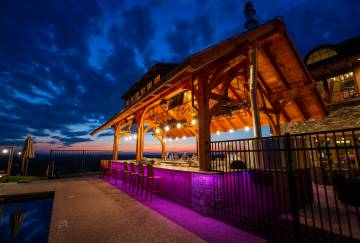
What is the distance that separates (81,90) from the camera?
42.4 m

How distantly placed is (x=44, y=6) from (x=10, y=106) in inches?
2414

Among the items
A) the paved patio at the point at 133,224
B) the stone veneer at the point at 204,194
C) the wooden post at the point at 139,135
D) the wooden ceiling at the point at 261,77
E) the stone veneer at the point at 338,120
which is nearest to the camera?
the paved patio at the point at 133,224

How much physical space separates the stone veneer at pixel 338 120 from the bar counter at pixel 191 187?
8021 mm

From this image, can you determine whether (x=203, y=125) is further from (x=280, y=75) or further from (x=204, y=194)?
(x=280, y=75)

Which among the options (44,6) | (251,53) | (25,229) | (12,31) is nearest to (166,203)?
(25,229)

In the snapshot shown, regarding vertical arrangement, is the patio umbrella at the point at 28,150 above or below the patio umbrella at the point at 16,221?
above

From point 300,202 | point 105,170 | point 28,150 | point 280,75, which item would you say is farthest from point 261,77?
point 28,150

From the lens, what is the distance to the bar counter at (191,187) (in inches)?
174

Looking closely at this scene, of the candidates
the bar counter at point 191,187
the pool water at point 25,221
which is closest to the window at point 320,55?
the bar counter at point 191,187

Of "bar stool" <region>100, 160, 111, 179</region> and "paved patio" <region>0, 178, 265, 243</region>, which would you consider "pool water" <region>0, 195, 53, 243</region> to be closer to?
"paved patio" <region>0, 178, 265, 243</region>

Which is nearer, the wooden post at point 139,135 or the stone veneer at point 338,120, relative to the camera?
the stone veneer at point 338,120

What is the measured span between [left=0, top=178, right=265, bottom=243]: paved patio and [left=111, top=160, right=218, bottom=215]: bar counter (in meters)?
0.28

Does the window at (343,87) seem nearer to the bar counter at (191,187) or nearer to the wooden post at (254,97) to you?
the wooden post at (254,97)

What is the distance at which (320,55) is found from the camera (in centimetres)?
1087
